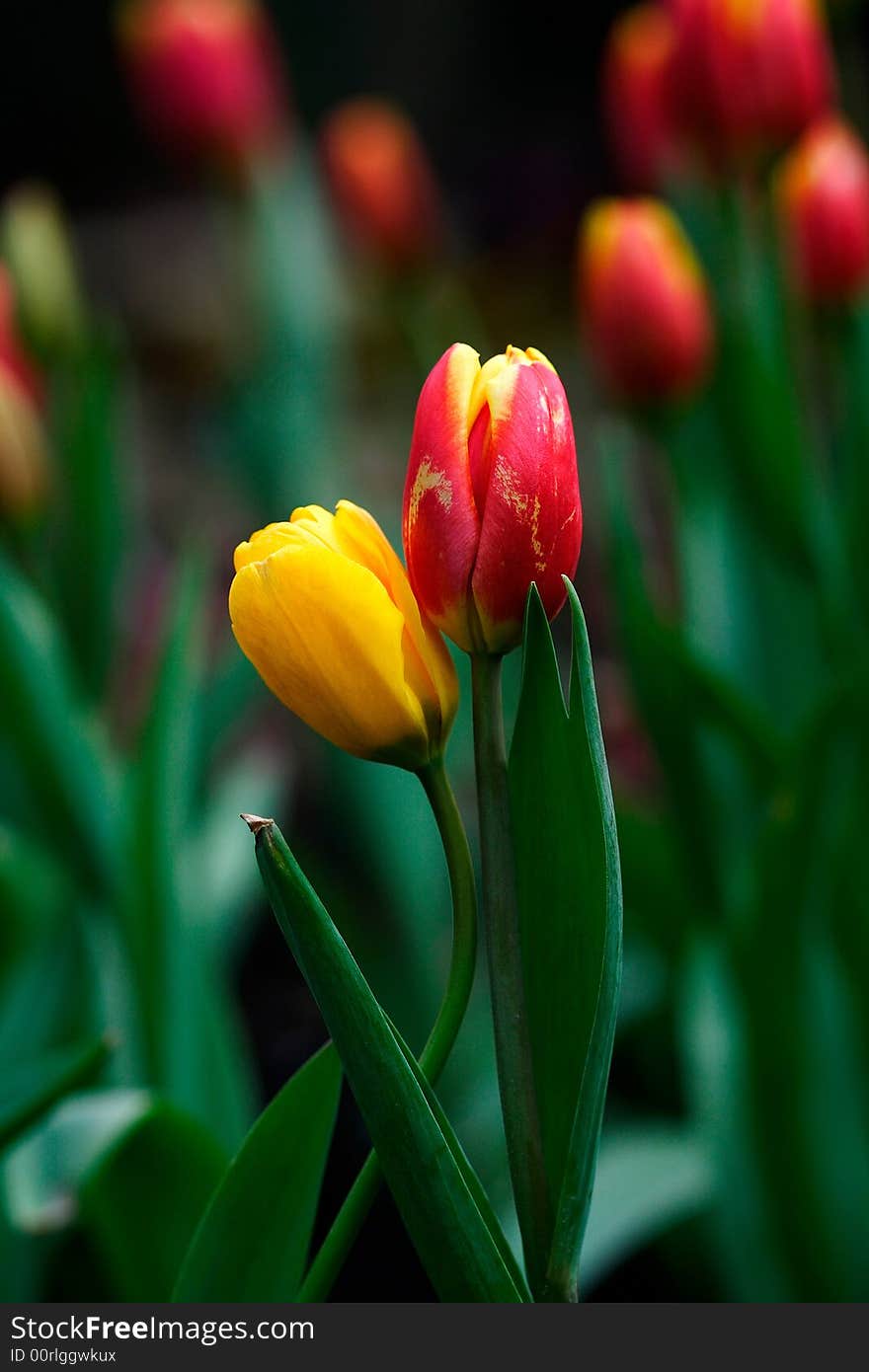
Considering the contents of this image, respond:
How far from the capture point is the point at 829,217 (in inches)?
28.4

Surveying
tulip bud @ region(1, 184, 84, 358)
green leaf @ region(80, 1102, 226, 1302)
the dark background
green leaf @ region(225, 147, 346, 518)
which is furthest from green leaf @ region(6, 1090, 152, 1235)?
the dark background

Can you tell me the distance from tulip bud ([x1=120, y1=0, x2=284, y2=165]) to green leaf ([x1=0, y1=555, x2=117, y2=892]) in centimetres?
57

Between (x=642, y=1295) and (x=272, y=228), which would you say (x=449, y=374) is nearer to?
(x=642, y=1295)

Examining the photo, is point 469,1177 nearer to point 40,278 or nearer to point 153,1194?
point 153,1194

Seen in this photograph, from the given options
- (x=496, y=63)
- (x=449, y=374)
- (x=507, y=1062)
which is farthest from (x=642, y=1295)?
(x=496, y=63)

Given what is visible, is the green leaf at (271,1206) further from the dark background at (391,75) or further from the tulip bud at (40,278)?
the dark background at (391,75)

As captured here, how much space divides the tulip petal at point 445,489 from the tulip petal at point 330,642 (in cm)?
1

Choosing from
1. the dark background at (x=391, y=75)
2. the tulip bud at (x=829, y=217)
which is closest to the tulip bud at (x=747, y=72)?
the tulip bud at (x=829, y=217)

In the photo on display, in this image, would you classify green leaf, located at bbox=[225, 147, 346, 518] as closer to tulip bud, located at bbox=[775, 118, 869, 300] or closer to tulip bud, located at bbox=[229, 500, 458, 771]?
tulip bud, located at bbox=[775, 118, 869, 300]

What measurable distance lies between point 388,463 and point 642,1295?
1.54m

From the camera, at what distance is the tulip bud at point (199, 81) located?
1.15 m

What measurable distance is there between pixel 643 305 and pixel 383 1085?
0.53 meters

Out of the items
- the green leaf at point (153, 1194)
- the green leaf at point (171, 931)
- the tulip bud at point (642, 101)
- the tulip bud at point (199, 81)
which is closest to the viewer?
the green leaf at point (153, 1194)

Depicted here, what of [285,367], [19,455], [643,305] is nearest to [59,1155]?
[19,455]
